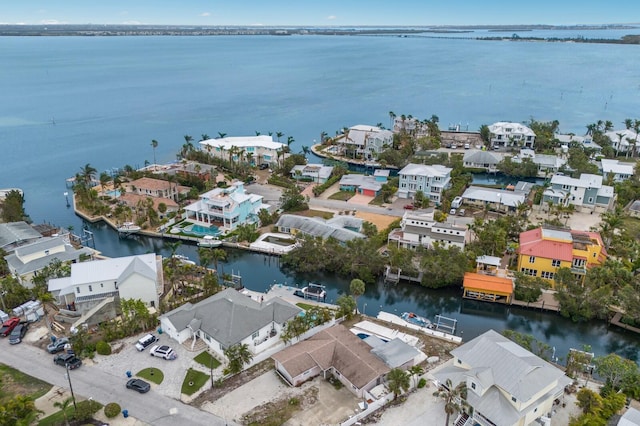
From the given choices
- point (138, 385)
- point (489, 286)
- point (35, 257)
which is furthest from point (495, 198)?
point (35, 257)

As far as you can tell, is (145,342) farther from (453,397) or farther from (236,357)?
(453,397)

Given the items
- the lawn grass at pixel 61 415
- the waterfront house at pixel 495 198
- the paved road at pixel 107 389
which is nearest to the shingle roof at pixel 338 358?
the paved road at pixel 107 389

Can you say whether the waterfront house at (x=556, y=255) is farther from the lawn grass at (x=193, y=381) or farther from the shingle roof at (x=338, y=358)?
the lawn grass at (x=193, y=381)

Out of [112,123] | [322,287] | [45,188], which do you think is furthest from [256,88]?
[322,287]

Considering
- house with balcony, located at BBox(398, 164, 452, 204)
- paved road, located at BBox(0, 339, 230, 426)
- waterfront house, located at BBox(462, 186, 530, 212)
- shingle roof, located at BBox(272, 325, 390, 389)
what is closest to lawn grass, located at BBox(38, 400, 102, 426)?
paved road, located at BBox(0, 339, 230, 426)

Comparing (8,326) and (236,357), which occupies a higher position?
(236,357)

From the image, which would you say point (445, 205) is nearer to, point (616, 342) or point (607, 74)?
point (616, 342)

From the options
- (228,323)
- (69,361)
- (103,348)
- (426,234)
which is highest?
(228,323)
